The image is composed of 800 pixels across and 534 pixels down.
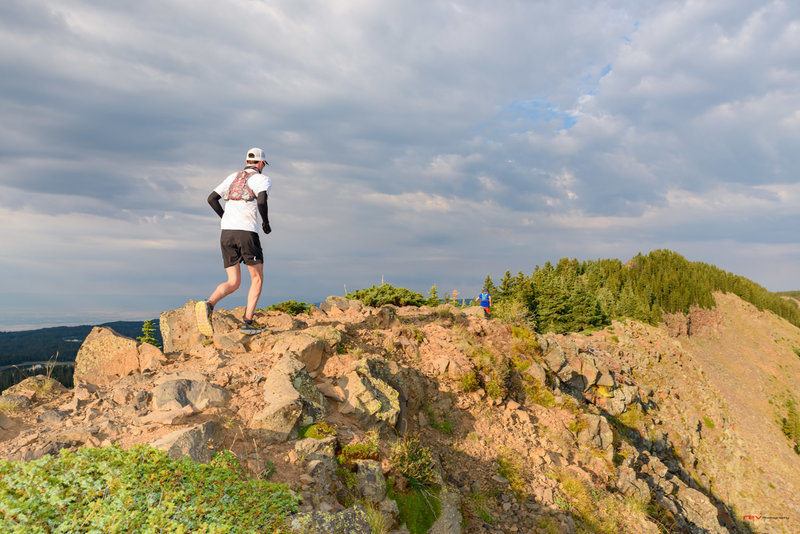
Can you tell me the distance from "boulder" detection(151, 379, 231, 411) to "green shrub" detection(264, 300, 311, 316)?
6.93 metres

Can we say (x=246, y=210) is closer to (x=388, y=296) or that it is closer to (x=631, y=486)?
(x=388, y=296)

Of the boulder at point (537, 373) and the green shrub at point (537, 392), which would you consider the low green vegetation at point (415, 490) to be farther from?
the boulder at point (537, 373)

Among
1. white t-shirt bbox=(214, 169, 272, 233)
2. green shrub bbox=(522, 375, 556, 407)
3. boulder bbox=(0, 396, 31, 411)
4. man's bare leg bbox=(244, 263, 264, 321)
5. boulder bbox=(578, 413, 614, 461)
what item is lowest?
boulder bbox=(578, 413, 614, 461)

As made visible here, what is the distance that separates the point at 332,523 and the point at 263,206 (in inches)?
218

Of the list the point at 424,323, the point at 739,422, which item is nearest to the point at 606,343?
the point at 739,422

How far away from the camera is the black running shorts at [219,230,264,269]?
316 inches

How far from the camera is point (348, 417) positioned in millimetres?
6840

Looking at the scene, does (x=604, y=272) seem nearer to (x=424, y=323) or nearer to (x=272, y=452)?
(x=424, y=323)

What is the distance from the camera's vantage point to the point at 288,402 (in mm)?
6004

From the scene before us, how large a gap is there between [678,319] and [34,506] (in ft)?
171

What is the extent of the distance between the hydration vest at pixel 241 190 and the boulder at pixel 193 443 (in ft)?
14.0

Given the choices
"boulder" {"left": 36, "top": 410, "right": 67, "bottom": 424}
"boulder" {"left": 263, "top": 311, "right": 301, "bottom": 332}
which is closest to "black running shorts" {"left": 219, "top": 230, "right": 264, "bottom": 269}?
"boulder" {"left": 263, "top": 311, "right": 301, "bottom": 332}

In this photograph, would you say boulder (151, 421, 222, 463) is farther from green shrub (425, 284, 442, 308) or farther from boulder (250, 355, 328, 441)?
green shrub (425, 284, 442, 308)

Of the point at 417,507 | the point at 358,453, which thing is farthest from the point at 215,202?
the point at 417,507
